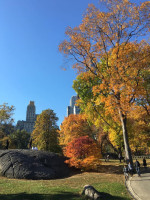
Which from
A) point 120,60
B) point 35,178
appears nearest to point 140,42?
point 120,60

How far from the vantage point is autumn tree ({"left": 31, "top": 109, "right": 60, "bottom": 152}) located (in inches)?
1369

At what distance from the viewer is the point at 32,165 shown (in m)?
18.2

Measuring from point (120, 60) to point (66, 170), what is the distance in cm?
1465

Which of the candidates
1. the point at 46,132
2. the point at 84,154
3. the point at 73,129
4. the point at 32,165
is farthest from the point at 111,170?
the point at 46,132

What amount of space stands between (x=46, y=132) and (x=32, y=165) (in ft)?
57.6

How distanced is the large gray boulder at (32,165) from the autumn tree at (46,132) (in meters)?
13.2

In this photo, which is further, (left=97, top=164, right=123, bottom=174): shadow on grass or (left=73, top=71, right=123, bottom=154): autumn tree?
(left=73, top=71, right=123, bottom=154): autumn tree

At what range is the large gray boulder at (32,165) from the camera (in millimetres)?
16955

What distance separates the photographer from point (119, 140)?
A: 82.0ft

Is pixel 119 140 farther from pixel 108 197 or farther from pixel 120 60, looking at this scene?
pixel 108 197

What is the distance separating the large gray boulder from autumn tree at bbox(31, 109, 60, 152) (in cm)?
1325

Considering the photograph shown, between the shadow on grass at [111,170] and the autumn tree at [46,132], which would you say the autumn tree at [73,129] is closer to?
the autumn tree at [46,132]

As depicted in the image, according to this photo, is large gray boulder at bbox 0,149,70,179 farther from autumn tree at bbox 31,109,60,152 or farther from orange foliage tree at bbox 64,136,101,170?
autumn tree at bbox 31,109,60,152

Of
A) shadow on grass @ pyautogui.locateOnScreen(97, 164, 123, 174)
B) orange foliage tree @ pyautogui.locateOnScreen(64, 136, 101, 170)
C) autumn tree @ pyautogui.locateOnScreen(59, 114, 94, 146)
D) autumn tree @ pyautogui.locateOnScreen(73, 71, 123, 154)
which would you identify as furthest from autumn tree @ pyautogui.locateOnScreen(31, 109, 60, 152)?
shadow on grass @ pyautogui.locateOnScreen(97, 164, 123, 174)
